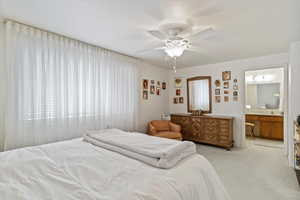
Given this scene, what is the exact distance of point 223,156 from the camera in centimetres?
357

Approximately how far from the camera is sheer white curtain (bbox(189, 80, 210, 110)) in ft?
15.9

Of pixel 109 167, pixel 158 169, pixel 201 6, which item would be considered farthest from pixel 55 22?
pixel 158 169

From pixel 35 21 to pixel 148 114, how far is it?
10.8ft

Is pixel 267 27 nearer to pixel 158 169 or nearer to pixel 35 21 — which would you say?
pixel 158 169

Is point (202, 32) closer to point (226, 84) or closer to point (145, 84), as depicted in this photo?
point (145, 84)

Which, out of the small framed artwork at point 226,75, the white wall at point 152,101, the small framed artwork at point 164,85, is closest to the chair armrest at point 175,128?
the white wall at point 152,101

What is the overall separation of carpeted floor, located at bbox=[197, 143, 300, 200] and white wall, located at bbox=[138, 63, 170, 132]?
1.66m

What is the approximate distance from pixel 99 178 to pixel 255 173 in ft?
9.36

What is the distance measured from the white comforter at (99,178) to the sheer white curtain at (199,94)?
362 cm

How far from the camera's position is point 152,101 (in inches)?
190

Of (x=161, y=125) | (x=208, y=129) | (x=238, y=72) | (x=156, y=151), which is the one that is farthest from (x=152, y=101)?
(x=156, y=151)

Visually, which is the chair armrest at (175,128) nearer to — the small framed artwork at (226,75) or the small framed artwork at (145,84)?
the small framed artwork at (145,84)

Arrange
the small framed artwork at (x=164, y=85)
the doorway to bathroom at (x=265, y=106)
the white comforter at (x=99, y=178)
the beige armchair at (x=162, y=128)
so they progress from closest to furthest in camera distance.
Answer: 1. the white comforter at (x=99, y=178)
2. the beige armchair at (x=162, y=128)
3. the doorway to bathroom at (x=265, y=106)
4. the small framed artwork at (x=164, y=85)

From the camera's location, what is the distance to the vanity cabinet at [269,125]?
4.96 meters
